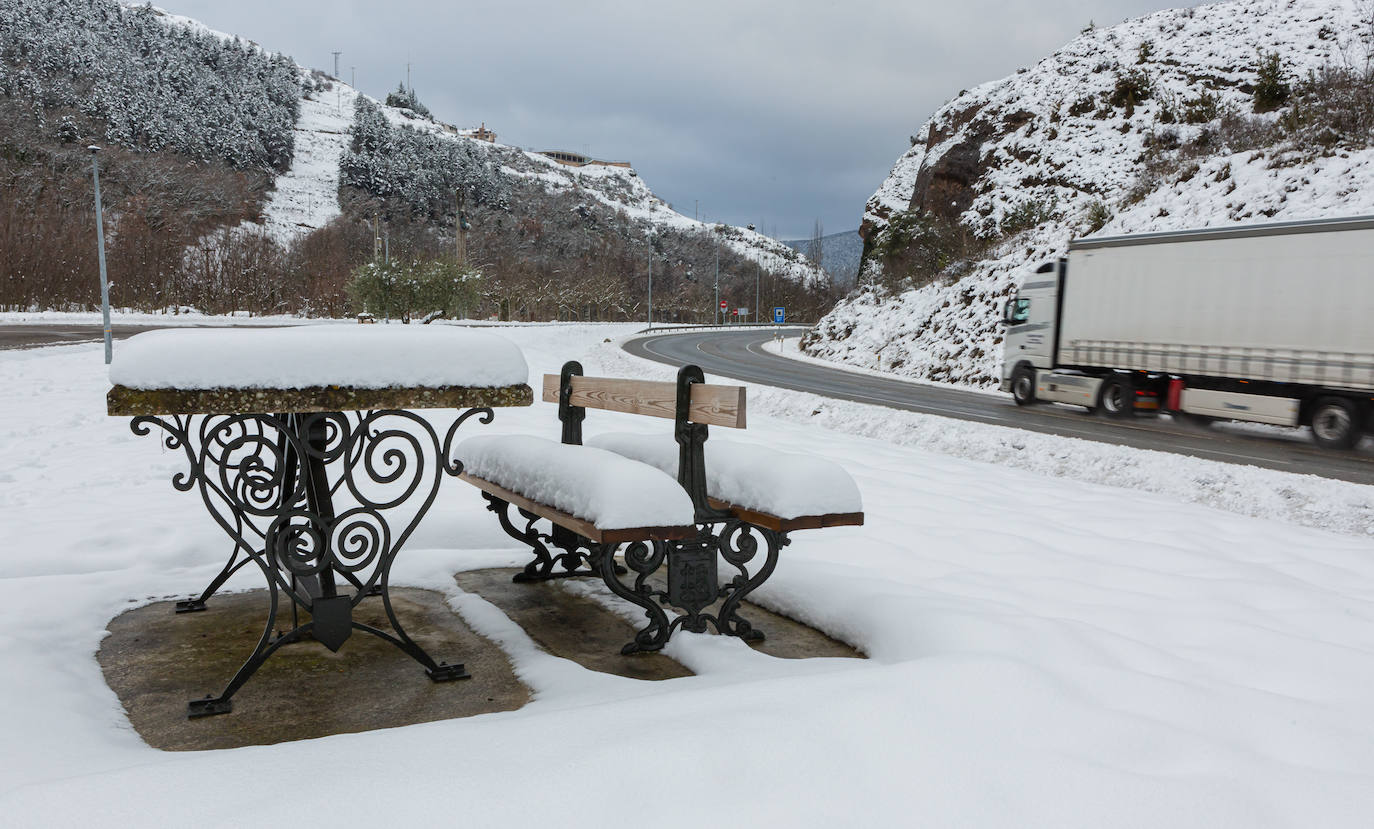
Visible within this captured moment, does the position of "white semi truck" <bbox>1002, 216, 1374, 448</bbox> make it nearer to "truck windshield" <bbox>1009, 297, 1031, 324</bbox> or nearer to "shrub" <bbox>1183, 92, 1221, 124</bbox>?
"truck windshield" <bbox>1009, 297, 1031, 324</bbox>

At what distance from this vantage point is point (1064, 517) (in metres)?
5.76

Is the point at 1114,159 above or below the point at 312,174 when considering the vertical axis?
below

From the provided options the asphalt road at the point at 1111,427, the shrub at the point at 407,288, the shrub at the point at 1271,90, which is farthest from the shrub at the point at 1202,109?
the shrub at the point at 407,288

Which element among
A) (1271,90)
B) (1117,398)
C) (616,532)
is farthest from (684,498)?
(1271,90)

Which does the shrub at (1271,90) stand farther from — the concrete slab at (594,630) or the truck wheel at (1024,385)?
the concrete slab at (594,630)

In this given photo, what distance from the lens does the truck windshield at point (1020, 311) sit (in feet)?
56.7

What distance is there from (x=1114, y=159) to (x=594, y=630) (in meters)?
32.9

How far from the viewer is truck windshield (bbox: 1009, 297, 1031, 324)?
17.3 m

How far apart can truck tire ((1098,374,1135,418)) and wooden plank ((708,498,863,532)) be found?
45.1 feet

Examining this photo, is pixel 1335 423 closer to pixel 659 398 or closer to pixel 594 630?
pixel 659 398

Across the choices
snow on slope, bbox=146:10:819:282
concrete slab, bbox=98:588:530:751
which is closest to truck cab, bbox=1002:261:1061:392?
concrete slab, bbox=98:588:530:751

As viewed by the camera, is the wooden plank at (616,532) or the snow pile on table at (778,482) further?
the snow pile on table at (778,482)

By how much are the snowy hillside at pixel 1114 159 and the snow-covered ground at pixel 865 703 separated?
1909 cm

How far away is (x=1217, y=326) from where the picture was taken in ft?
43.4
